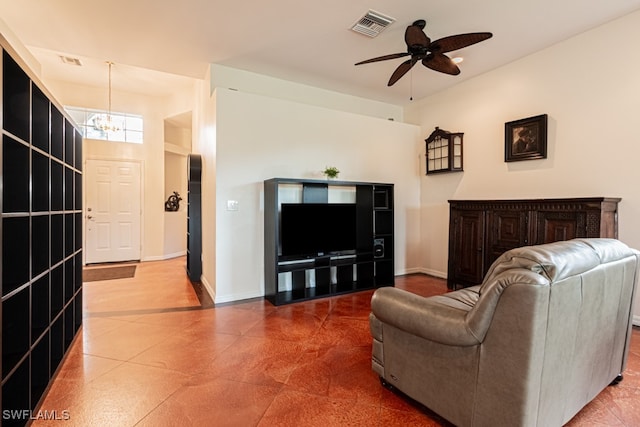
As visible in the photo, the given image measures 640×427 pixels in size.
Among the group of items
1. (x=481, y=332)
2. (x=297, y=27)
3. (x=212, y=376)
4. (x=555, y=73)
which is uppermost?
(x=297, y=27)

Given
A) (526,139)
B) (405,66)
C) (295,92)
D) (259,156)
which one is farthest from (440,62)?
(259,156)

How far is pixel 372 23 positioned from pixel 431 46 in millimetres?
683

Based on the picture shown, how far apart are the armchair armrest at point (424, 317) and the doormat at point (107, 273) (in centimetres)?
504

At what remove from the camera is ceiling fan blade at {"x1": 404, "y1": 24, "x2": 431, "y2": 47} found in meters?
2.91

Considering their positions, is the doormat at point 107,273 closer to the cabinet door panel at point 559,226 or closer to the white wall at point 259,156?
the white wall at point 259,156

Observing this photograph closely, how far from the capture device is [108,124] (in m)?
5.87

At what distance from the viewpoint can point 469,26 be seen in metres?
3.34

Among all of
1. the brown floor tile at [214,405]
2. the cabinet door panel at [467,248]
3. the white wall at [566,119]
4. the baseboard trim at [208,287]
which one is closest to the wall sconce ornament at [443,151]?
the white wall at [566,119]

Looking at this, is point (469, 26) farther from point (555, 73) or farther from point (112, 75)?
point (112, 75)

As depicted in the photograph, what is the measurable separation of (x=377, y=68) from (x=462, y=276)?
321 centimetres

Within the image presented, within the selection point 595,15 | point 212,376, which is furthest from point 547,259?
point 595,15

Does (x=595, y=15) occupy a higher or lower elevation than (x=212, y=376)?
higher

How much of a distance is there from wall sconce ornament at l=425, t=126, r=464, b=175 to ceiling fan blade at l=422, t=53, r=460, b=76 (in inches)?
64.9

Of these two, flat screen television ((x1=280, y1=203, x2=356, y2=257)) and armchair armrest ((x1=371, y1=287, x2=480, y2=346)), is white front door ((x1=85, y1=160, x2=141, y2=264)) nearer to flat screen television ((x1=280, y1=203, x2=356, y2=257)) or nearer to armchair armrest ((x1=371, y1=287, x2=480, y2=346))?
flat screen television ((x1=280, y1=203, x2=356, y2=257))
